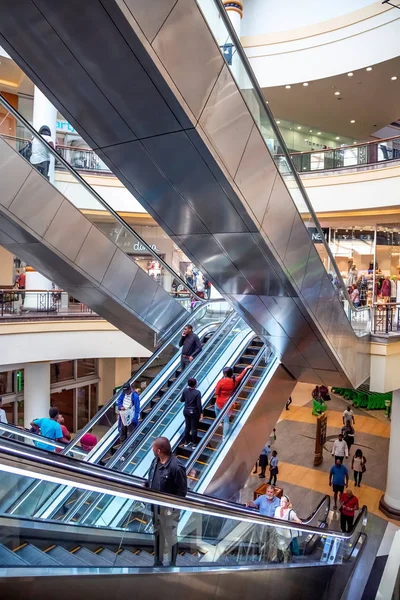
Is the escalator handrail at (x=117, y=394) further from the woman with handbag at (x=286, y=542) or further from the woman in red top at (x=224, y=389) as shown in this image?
the woman with handbag at (x=286, y=542)

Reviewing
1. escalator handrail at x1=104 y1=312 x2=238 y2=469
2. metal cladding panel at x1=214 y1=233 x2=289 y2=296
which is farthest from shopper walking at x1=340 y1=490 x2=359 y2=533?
metal cladding panel at x1=214 y1=233 x2=289 y2=296

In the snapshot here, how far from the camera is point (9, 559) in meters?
2.76

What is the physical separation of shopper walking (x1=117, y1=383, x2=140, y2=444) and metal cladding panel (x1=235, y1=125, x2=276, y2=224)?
15.4 ft

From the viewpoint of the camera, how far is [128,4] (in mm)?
3223

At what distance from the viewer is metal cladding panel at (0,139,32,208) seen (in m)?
7.16

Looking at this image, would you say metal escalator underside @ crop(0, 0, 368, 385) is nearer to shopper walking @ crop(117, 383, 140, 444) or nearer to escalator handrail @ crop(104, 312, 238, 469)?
shopper walking @ crop(117, 383, 140, 444)

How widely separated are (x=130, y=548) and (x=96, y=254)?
601 cm

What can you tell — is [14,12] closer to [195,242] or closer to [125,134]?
[125,134]

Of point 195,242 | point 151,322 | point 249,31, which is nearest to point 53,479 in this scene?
point 195,242

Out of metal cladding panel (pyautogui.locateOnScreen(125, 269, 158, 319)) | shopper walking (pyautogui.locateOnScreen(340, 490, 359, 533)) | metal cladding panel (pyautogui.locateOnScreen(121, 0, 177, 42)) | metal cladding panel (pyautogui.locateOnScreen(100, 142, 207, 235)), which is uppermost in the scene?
metal cladding panel (pyautogui.locateOnScreen(121, 0, 177, 42))

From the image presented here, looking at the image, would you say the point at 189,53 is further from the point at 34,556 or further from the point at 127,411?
the point at 127,411

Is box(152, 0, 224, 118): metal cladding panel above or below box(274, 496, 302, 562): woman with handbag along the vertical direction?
above

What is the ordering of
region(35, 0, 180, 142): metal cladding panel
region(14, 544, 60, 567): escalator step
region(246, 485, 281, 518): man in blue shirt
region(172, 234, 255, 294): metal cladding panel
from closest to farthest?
region(14, 544, 60, 567): escalator step < region(35, 0, 180, 142): metal cladding panel < region(172, 234, 255, 294): metal cladding panel < region(246, 485, 281, 518): man in blue shirt

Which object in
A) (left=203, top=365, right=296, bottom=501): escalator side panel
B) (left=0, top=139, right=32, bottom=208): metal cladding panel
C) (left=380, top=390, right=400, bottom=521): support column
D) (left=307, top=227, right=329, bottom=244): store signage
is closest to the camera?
(left=307, top=227, right=329, bottom=244): store signage
